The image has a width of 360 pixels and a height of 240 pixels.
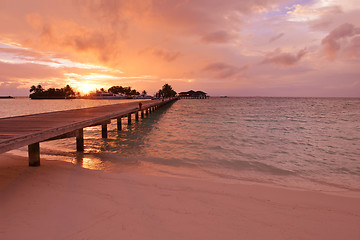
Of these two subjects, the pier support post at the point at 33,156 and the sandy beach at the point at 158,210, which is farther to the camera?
the pier support post at the point at 33,156

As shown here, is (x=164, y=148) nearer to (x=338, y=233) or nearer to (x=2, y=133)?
(x=2, y=133)

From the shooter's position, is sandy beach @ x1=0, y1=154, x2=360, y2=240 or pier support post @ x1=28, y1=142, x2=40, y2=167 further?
pier support post @ x1=28, y1=142, x2=40, y2=167

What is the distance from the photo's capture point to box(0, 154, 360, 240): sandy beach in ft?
9.66

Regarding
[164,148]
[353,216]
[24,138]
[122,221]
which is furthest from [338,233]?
[164,148]

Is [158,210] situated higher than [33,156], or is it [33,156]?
[33,156]

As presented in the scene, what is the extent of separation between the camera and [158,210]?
358cm

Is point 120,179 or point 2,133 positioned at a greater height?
point 2,133

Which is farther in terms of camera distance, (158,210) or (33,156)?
(33,156)

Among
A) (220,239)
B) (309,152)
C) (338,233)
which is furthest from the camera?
(309,152)

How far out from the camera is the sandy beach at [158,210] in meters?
2.94

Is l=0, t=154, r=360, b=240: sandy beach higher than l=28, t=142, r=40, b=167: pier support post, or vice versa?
l=28, t=142, r=40, b=167: pier support post

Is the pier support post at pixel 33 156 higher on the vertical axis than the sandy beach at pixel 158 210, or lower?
higher

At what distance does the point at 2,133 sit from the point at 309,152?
11.8 m

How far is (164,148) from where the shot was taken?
10320 mm
